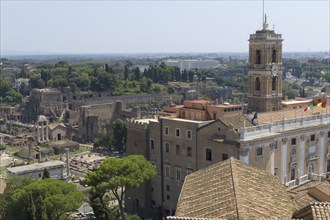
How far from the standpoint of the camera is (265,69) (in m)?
45.3

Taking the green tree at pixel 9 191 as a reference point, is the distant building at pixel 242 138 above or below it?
above

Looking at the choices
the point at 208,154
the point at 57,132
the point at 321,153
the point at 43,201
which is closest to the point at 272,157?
the point at 208,154

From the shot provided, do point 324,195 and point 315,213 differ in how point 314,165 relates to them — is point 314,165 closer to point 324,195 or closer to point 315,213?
point 324,195

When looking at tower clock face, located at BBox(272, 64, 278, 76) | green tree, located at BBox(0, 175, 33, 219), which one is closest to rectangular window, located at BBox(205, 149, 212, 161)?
tower clock face, located at BBox(272, 64, 278, 76)

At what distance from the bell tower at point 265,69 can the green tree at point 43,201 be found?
20.2 meters

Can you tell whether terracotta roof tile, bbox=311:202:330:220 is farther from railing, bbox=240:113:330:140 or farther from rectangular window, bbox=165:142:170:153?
rectangular window, bbox=165:142:170:153

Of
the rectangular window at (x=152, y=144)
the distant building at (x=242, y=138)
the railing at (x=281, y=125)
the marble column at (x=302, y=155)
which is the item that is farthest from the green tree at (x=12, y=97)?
the marble column at (x=302, y=155)

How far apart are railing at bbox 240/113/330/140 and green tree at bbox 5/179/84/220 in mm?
12982

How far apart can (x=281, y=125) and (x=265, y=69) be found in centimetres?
886

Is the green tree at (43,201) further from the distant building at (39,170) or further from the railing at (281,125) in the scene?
the distant building at (39,170)

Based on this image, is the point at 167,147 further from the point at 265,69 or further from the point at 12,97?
the point at 12,97

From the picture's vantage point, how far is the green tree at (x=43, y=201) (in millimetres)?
33531

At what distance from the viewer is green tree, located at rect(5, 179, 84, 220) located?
33.5 metres

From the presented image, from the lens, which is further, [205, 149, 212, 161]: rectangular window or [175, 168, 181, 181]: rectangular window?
[175, 168, 181, 181]: rectangular window
